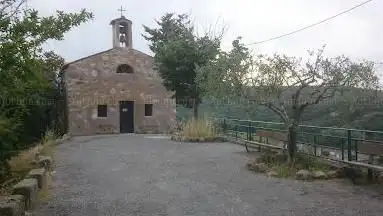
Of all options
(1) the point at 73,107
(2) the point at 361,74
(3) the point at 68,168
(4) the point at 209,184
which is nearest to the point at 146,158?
(3) the point at 68,168

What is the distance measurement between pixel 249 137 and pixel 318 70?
654 cm

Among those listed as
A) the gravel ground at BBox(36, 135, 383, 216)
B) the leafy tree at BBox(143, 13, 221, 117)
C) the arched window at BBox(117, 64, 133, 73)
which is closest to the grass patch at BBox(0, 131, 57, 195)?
the gravel ground at BBox(36, 135, 383, 216)

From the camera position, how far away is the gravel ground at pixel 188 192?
6609 millimetres

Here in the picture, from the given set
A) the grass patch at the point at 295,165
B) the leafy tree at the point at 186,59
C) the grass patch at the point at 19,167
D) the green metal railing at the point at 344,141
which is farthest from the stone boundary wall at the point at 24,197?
the leafy tree at the point at 186,59

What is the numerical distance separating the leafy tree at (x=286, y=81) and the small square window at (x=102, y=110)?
16.0 metres

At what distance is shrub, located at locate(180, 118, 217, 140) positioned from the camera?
1825 centimetres

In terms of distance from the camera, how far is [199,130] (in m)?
18.5

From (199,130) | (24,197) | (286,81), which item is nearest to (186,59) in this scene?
(199,130)

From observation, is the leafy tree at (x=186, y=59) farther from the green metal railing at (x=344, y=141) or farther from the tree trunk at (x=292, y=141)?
the tree trunk at (x=292, y=141)

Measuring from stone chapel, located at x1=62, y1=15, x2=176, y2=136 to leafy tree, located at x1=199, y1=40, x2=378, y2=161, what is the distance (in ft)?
52.3

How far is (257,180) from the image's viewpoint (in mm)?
9055

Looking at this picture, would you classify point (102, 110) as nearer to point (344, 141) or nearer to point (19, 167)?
point (19, 167)

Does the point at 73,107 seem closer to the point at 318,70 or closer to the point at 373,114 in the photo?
the point at 373,114

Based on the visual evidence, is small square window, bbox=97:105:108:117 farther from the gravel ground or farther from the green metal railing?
the gravel ground
